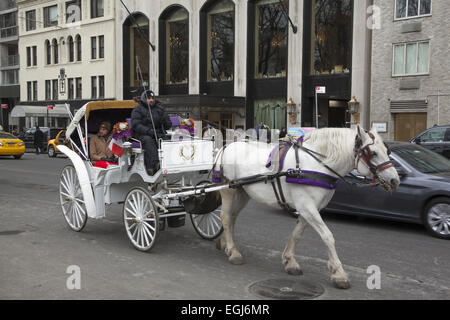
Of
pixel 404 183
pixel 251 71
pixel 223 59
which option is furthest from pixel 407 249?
pixel 223 59

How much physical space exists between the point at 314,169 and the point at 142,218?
266 cm

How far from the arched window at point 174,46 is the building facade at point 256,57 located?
0.24ft

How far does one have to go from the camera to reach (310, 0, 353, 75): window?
26.4 metres

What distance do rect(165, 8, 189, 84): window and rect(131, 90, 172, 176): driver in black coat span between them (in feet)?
92.2

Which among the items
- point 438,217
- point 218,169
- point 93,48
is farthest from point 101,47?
point 438,217

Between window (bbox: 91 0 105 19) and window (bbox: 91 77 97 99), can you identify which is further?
window (bbox: 91 77 97 99)

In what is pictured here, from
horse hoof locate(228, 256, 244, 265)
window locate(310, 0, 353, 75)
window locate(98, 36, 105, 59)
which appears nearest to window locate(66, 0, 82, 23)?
window locate(98, 36, 105, 59)

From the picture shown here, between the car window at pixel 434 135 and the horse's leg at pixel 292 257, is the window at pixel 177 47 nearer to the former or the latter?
the car window at pixel 434 135

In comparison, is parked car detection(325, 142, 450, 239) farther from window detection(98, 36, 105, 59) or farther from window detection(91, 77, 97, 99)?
window detection(91, 77, 97, 99)

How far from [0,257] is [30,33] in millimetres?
46699

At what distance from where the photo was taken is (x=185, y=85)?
35281mm

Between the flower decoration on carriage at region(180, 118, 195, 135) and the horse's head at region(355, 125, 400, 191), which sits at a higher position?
the flower decoration on carriage at region(180, 118, 195, 135)

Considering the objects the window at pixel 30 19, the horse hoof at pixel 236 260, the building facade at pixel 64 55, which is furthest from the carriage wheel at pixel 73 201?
the window at pixel 30 19

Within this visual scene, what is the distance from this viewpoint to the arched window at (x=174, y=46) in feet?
115
